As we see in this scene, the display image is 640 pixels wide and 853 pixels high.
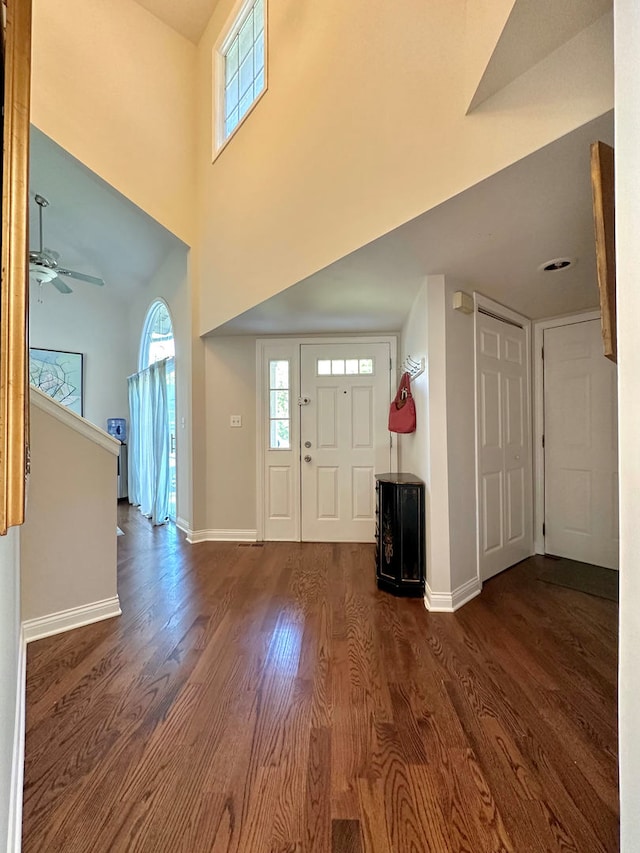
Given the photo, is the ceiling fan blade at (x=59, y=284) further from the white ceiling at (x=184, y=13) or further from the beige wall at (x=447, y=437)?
the beige wall at (x=447, y=437)

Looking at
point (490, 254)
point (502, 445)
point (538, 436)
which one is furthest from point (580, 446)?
point (490, 254)

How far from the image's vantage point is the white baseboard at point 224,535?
3.98m

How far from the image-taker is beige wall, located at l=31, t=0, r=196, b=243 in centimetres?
299

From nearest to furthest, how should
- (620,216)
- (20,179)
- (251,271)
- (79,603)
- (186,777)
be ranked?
(20,179)
(620,216)
(186,777)
(79,603)
(251,271)

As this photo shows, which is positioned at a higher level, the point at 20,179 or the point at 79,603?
the point at 20,179

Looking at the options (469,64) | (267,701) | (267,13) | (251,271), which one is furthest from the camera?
(251,271)

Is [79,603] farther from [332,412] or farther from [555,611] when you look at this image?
[555,611]

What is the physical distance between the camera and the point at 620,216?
833mm

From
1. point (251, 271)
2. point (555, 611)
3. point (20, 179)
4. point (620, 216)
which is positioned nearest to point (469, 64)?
point (620, 216)

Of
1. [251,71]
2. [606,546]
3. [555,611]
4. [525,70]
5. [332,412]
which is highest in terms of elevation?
[251,71]

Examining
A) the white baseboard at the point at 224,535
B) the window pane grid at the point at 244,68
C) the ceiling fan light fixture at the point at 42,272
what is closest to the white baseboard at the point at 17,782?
the white baseboard at the point at 224,535

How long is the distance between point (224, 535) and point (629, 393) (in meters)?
3.78

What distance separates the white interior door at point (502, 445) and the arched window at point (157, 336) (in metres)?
3.52

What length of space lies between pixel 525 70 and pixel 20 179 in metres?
1.61
